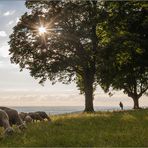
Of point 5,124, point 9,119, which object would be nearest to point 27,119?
point 9,119

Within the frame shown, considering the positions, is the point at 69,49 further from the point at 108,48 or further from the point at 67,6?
the point at 108,48

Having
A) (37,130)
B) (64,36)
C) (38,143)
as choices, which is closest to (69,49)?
(64,36)

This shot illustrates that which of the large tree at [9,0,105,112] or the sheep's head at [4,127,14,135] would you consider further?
the large tree at [9,0,105,112]

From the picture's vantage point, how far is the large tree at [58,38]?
5344cm

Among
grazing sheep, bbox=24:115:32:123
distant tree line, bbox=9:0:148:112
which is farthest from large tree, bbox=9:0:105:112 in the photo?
grazing sheep, bbox=24:115:32:123

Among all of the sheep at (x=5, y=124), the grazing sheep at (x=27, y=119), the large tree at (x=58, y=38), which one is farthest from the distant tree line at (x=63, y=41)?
the sheep at (x=5, y=124)

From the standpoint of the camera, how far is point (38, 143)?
15656mm

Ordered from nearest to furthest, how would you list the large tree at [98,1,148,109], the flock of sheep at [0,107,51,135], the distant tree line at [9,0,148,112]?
the flock of sheep at [0,107,51,135] → the large tree at [98,1,148,109] → the distant tree line at [9,0,148,112]

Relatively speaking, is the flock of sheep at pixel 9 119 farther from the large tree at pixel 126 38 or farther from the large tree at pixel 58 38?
the large tree at pixel 58 38

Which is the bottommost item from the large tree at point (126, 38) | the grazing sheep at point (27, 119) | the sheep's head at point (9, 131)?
the sheep's head at point (9, 131)

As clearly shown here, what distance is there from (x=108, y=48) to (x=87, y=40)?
15.1m

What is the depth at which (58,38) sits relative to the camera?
53.3 m

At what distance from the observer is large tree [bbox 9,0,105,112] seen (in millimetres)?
53438

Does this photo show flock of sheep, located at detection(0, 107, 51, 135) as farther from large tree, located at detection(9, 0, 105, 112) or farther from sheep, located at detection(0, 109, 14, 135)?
large tree, located at detection(9, 0, 105, 112)
